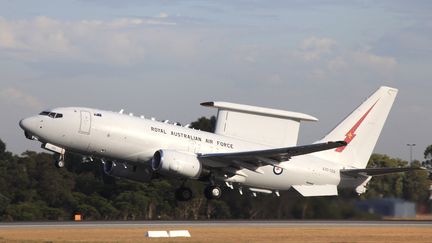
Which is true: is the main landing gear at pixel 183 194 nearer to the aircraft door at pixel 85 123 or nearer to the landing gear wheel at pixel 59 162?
the aircraft door at pixel 85 123

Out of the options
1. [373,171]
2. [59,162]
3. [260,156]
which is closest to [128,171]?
[59,162]

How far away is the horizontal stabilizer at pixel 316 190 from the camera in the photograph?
58719 mm

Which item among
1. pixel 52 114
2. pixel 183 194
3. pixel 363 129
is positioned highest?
pixel 363 129

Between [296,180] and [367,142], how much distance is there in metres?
8.13

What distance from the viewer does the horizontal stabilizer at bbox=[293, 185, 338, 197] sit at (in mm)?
58719

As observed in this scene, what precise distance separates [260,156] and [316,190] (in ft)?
18.9

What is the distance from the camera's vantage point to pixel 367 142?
64438 millimetres

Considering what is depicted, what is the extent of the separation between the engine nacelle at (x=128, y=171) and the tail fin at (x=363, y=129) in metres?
12.9

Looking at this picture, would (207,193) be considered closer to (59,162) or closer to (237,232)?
(237,232)

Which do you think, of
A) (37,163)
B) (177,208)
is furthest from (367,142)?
(37,163)

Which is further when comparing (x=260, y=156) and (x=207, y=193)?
(x=207, y=193)

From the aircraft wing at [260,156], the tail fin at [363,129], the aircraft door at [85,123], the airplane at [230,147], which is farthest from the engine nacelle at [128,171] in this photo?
the tail fin at [363,129]

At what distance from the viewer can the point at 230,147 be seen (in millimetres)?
57406

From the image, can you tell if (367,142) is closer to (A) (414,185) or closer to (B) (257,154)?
(A) (414,185)
